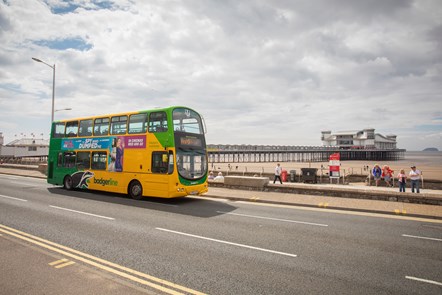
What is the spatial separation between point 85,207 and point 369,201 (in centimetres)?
1254

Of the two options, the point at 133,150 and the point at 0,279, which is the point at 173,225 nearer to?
the point at 0,279

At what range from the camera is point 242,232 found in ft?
23.9

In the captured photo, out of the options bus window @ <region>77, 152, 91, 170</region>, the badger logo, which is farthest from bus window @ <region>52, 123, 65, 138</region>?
the badger logo

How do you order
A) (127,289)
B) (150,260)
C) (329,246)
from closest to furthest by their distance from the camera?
(127,289) → (150,260) → (329,246)

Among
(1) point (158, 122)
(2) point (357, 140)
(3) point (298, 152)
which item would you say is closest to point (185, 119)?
(1) point (158, 122)

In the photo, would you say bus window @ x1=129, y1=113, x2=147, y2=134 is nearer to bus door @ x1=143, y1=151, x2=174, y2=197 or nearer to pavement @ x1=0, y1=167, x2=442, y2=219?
bus door @ x1=143, y1=151, x2=174, y2=197

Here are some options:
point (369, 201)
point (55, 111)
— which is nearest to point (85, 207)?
point (369, 201)

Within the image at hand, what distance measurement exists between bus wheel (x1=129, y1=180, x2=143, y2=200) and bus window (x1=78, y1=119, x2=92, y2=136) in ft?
14.1

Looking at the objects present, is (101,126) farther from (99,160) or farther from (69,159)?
(69,159)

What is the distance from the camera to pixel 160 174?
11.2 meters

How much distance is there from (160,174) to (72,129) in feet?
25.0

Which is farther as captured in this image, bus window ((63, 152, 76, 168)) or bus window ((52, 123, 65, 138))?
bus window ((52, 123, 65, 138))

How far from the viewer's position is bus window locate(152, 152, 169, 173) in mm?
11016

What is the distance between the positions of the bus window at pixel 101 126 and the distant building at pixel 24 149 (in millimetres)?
61125
